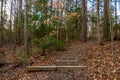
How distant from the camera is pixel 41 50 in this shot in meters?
11.1

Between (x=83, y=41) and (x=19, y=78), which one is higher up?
(x=83, y=41)

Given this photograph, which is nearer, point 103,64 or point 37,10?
point 103,64

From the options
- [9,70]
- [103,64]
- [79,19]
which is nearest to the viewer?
[103,64]

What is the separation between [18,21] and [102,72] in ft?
44.0

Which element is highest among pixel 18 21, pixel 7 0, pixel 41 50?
pixel 7 0

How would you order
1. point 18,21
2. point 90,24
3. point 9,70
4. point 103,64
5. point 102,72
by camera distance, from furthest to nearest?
point 90,24, point 18,21, point 9,70, point 103,64, point 102,72

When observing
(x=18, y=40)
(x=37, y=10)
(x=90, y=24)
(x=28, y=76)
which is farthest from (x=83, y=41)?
(x=28, y=76)

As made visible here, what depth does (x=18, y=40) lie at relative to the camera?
1888 centimetres

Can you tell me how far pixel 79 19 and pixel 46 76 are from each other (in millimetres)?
16281

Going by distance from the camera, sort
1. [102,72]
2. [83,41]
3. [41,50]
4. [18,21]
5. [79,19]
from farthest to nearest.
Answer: [79,19]
[18,21]
[83,41]
[41,50]
[102,72]

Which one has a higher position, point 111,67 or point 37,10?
point 37,10

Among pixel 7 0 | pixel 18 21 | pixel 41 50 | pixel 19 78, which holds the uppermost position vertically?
pixel 7 0

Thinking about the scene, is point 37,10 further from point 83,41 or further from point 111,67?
point 111,67

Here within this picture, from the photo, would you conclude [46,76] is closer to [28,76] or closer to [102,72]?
[28,76]
